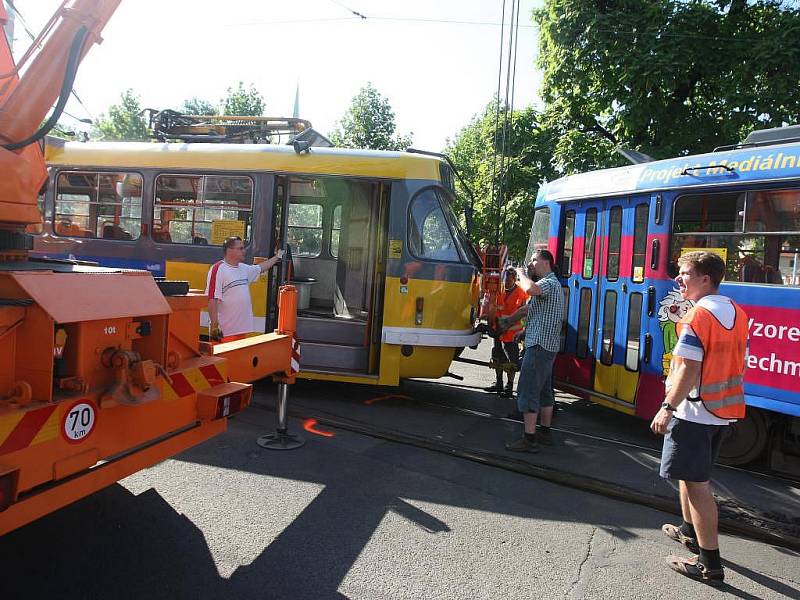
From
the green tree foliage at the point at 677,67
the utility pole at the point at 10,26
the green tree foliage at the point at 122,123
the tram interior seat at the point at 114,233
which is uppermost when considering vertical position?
the green tree foliage at the point at 122,123

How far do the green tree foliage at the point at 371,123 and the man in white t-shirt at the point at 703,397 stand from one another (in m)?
27.8

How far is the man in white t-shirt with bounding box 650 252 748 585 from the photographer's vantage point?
3473 millimetres

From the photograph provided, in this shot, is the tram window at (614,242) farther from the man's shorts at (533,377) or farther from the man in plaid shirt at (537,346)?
the man's shorts at (533,377)

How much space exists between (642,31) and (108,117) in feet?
140

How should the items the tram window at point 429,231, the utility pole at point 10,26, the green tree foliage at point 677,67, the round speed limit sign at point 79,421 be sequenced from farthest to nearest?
the green tree foliage at point 677,67 → the tram window at point 429,231 → the utility pole at point 10,26 → the round speed limit sign at point 79,421

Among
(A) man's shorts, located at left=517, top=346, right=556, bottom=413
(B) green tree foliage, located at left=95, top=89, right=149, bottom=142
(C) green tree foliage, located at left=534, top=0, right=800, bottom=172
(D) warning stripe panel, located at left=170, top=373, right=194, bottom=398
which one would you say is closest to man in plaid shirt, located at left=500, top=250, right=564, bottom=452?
(A) man's shorts, located at left=517, top=346, right=556, bottom=413

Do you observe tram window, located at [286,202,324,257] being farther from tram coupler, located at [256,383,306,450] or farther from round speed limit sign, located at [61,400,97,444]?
round speed limit sign, located at [61,400,97,444]

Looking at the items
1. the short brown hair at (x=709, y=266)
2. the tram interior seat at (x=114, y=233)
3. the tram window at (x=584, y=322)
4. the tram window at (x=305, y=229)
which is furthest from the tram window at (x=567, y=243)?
the tram interior seat at (x=114, y=233)

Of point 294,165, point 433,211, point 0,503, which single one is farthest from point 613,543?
point 294,165

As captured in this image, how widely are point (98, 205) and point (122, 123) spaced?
137 feet

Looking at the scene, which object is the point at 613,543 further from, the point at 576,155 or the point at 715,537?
the point at 576,155

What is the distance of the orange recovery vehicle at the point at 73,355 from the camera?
257 centimetres

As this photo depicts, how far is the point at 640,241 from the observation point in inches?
253

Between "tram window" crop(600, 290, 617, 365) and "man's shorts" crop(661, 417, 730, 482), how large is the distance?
10.4 ft
